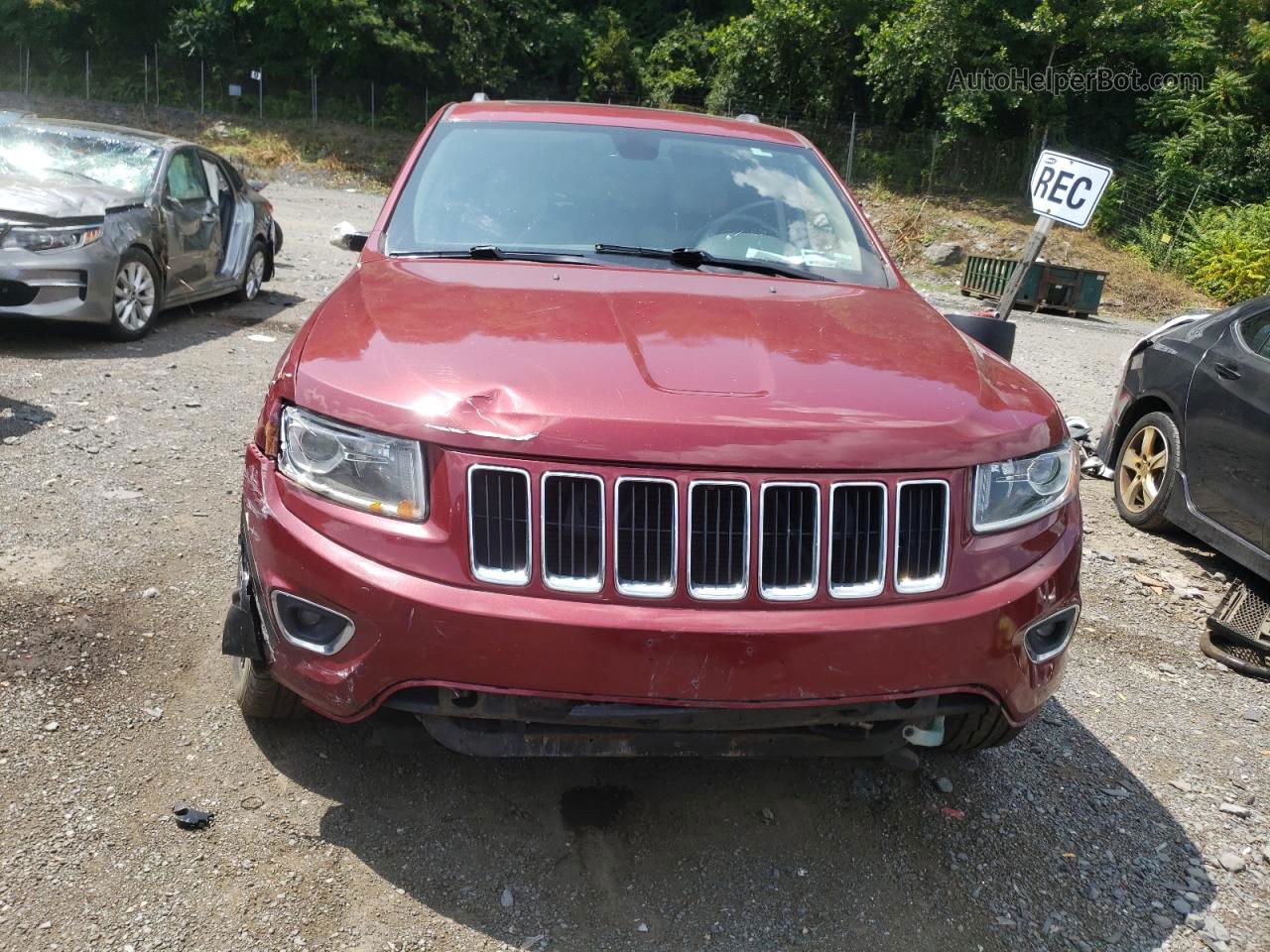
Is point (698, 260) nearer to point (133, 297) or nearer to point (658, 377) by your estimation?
point (658, 377)

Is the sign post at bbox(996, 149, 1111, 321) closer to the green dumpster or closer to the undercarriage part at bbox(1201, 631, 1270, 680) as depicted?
the undercarriage part at bbox(1201, 631, 1270, 680)

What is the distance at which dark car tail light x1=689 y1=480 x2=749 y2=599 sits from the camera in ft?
7.71

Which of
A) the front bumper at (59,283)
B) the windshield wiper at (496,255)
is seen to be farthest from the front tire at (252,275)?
the windshield wiper at (496,255)

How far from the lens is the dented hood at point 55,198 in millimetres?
7680

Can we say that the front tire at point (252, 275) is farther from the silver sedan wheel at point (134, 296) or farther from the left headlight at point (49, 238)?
the left headlight at point (49, 238)

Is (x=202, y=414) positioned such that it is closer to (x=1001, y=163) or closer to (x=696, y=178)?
(x=696, y=178)

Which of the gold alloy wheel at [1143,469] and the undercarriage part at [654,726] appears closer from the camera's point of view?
the undercarriage part at [654,726]

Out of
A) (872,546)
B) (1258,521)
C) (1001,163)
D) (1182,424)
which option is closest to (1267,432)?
(1258,521)

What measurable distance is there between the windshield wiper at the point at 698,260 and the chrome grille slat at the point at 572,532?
4.83ft

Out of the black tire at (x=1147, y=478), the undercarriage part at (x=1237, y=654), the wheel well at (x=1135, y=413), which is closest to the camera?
A: the undercarriage part at (x=1237, y=654)

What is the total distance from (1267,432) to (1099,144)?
31.4m

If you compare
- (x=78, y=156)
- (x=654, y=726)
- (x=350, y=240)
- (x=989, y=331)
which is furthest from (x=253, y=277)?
(x=654, y=726)

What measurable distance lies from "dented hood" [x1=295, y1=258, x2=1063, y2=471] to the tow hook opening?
700 mm

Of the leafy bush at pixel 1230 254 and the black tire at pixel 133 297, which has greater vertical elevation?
the black tire at pixel 133 297
